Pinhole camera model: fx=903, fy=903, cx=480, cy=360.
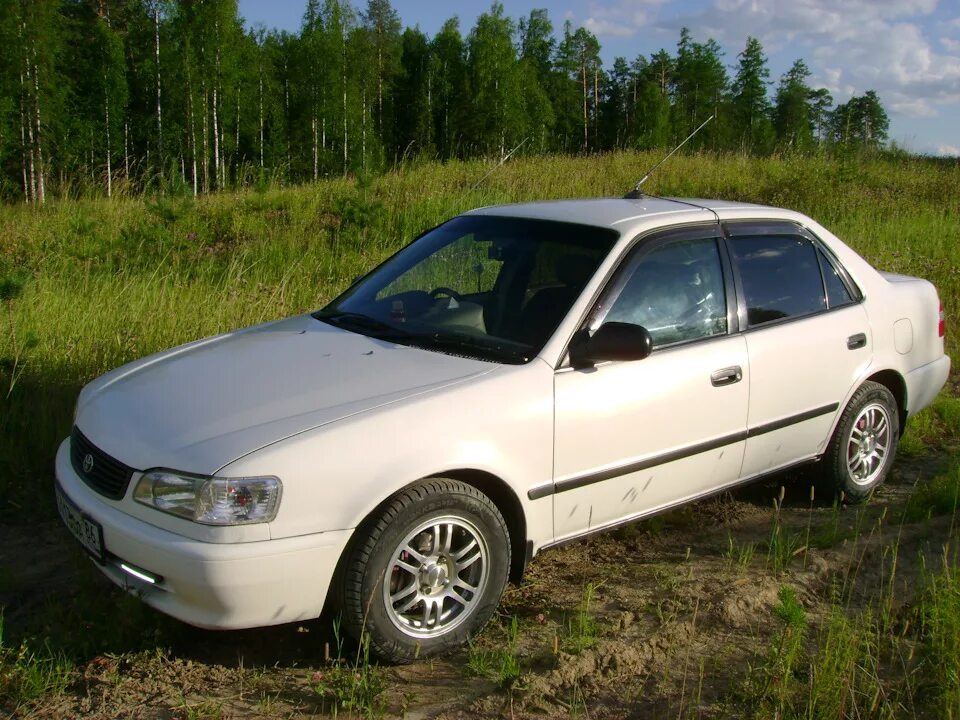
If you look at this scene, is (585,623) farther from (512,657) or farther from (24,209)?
(24,209)

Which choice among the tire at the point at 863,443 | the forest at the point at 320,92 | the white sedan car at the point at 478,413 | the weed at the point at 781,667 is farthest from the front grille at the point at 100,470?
the forest at the point at 320,92

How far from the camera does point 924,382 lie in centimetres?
535

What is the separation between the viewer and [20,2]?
34188 mm

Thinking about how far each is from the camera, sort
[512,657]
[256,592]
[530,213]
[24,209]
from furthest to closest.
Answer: [24,209] → [530,213] → [512,657] → [256,592]

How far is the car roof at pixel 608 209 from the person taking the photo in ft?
14.0

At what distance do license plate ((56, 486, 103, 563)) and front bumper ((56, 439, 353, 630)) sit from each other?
9cm

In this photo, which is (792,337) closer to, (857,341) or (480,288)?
(857,341)

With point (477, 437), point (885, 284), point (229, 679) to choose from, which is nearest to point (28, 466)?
point (229, 679)

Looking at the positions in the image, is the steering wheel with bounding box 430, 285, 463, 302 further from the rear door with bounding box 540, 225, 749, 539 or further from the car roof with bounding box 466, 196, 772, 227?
the rear door with bounding box 540, 225, 749, 539

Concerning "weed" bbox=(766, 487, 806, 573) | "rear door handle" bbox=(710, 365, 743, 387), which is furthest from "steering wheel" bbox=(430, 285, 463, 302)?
"weed" bbox=(766, 487, 806, 573)

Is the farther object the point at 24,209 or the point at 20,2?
the point at 20,2

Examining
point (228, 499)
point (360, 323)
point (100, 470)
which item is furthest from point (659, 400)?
point (100, 470)

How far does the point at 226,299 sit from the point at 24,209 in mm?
7861

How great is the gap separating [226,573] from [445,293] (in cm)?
191
